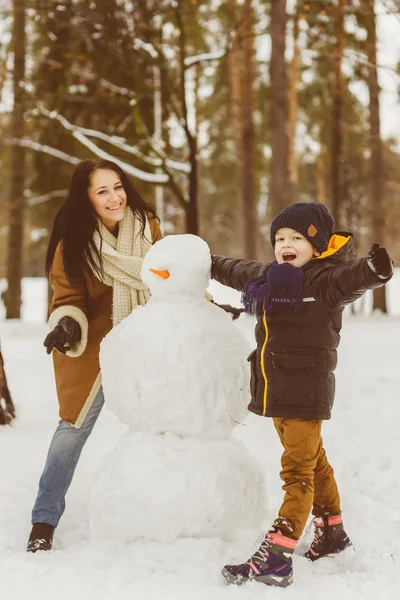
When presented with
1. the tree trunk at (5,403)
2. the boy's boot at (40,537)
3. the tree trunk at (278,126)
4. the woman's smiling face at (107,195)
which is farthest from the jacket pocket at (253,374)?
the tree trunk at (278,126)

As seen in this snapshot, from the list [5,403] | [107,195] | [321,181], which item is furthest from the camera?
[321,181]

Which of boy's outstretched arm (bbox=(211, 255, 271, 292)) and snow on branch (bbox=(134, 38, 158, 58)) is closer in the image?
boy's outstretched arm (bbox=(211, 255, 271, 292))

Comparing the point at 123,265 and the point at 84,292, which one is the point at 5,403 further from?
the point at 123,265

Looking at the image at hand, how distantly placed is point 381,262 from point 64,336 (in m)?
1.46

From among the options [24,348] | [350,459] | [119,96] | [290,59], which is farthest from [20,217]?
[350,459]

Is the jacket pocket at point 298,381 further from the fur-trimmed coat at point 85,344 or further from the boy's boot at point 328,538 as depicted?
the fur-trimmed coat at point 85,344

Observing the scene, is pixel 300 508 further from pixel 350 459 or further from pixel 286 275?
pixel 350 459

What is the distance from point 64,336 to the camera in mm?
3014

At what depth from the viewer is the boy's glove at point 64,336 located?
298 centimetres

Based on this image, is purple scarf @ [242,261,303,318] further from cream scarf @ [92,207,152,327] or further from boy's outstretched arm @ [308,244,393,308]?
cream scarf @ [92,207,152,327]

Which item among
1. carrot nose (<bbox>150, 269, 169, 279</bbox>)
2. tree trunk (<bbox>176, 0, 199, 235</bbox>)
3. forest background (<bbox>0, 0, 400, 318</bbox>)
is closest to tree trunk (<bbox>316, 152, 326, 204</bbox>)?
forest background (<bbox>0, 0, 400, 318</bbox>)

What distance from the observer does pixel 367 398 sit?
551 centimetres

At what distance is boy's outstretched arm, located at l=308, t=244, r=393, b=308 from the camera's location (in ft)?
8.27

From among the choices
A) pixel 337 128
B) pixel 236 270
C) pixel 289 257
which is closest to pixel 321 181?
pixel 337 128
